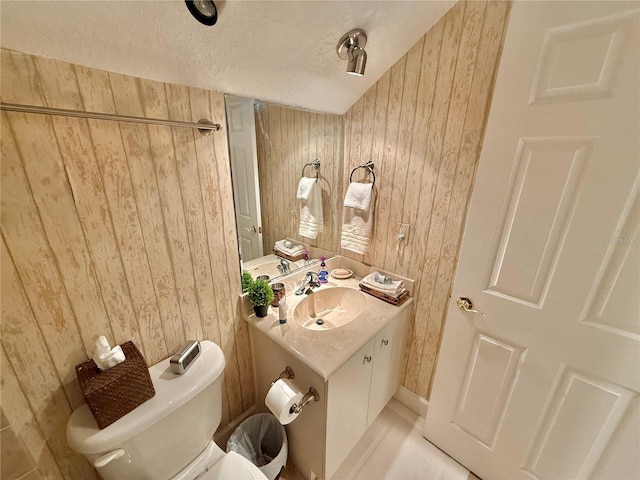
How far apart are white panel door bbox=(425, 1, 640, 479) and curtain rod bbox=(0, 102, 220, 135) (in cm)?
111

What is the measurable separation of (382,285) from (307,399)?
2.35 feet

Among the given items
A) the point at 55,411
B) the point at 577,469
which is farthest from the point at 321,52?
the point at 577,469

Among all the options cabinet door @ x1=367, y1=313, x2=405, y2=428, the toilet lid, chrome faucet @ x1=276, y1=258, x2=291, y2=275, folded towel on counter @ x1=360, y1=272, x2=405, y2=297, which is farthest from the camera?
chrome faucet @ x1=276, y1=258, x2=291, y2=275

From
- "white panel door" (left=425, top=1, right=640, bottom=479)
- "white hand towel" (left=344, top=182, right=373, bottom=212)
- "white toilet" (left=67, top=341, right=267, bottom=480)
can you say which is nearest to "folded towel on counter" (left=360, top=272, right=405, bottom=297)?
"white panel door" (left=425, top=1, right=640, bottom=479)

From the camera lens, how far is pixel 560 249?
2.93 feet

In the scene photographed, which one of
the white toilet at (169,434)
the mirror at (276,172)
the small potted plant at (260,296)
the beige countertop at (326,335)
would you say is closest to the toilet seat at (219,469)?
the white toilet at (169,434)

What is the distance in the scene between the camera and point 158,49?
74 centimetres

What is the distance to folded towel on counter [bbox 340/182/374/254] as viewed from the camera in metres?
1.50

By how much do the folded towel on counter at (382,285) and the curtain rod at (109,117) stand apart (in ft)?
3.68

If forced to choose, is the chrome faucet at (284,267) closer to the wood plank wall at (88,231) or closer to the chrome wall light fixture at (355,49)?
the wood plank wall at (88,231)

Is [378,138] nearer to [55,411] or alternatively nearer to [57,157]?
[57,157]

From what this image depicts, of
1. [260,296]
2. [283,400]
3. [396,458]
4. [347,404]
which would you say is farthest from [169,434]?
[396,458]

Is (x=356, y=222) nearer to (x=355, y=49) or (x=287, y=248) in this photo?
(x=287, y=248)

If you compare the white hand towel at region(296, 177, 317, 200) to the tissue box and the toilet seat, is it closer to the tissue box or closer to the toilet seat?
the tissue box
